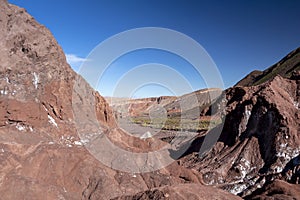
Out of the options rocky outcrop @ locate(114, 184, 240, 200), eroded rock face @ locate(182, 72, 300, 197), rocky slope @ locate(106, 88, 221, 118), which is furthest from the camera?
rocky slope @ locate(106, 88, 221, 118)

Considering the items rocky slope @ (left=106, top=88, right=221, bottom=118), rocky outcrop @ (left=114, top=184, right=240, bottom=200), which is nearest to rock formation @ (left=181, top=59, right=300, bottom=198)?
rocky outcrop @ (left=114, top=184, right=240, bottom=200)

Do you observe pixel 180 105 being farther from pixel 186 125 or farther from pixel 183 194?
pixel 183 194

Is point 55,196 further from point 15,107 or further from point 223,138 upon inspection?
point 223,138

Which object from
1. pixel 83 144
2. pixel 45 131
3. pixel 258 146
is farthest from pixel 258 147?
pixel 45 131

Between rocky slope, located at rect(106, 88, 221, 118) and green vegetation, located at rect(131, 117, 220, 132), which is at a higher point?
rocky slope, located at rect(106, 88, 221, 118)

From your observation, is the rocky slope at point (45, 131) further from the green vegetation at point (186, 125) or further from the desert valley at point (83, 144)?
the green vegetation at point (186, 125)

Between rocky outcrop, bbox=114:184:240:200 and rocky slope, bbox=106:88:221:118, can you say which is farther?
rocky slope, bbox=106:88:221:118

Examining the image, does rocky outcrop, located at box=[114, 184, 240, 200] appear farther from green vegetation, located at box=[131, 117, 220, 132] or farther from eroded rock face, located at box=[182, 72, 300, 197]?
green vegetation, located at box=[131, 117, 220, 132]
